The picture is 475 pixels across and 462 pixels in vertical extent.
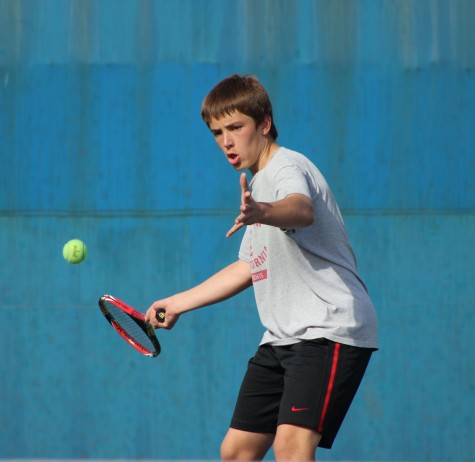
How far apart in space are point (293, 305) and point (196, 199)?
6.96ft

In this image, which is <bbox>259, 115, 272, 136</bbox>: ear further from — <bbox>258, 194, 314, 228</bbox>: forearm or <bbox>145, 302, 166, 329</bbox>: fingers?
<bbox>145, 302, 166, 329</bbox>: fingers

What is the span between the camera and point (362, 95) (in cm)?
536

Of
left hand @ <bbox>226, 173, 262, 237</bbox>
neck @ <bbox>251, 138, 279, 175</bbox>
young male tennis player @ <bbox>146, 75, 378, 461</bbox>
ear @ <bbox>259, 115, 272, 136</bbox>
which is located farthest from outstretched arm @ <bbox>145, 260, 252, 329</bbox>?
left hand @ <bbox>226, 173, 262, 237</bbox>

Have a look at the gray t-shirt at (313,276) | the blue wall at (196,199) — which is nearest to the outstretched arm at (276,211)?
the gray t-shirt at (313,276)

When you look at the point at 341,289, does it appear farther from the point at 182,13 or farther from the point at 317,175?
the point at 182,13

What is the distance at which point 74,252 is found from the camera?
5.13m

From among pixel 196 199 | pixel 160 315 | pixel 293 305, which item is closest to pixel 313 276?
pixel 293 305

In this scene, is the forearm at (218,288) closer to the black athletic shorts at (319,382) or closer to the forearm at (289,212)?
the black athletic shorts at (319,382)

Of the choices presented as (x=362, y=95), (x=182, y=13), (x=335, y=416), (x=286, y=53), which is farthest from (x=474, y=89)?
(x=335, y=416)

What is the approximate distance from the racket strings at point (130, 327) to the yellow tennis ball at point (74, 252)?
1.08 metres

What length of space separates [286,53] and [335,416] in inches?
104

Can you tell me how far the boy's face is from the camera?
340 cm

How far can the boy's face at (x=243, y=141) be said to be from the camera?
11.1ft

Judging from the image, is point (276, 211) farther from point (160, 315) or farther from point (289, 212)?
point (160, 315)
